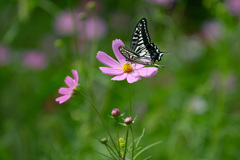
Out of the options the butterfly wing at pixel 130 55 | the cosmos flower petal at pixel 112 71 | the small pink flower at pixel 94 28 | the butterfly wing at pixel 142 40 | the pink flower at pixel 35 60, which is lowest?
the cosmos flower petal at pixel 112 71

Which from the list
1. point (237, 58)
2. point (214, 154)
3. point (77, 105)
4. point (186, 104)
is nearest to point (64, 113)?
point (77, 105)

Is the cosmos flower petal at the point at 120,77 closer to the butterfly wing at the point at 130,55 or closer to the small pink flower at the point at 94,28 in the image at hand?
the butterfly wing at the point at 130,55

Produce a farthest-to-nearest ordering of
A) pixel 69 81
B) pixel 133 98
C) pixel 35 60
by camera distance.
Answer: pixel 35 60, pixel 133 98, pixel 69 81

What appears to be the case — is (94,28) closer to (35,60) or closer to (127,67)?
(35,60)

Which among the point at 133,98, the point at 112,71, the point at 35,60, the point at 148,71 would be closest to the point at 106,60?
the point at 112,71

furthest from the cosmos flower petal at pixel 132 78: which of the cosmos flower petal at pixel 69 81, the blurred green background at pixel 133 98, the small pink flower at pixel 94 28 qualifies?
the small pink flower at pixel 94 28

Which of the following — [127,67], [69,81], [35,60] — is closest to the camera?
[69,81]

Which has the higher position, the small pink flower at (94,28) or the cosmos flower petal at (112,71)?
the small pink flower at (94,28)

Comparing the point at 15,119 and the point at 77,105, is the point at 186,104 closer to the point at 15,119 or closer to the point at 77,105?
the point at 77,105
